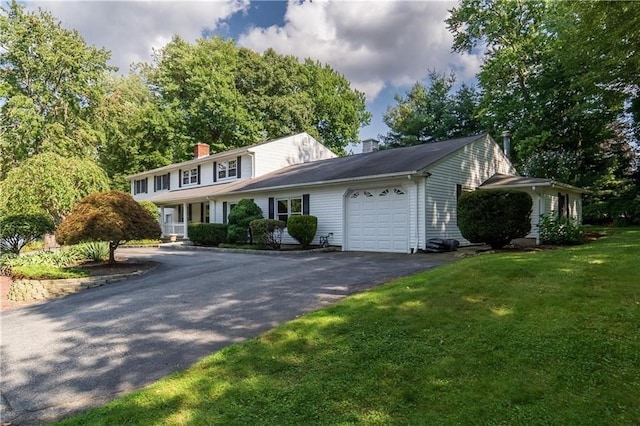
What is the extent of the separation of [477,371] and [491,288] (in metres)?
2.43

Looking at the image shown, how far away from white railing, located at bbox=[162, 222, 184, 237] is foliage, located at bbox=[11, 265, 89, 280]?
48.0ft

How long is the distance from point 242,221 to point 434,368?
1511cm

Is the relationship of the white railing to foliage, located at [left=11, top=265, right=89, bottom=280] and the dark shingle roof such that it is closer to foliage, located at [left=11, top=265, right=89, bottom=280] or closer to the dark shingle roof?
the dark shingle roof

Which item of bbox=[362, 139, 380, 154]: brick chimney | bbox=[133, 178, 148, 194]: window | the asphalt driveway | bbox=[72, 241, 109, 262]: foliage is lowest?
the asphalt driveway

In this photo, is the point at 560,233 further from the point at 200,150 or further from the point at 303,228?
the point at 200,150

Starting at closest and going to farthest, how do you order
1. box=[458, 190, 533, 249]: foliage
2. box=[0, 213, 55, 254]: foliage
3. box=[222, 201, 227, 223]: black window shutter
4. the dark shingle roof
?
box=[458, 190, 533, 249]: foliage → box=[0, 213, 55, 254]: foliage → the dark shingle roof → box=[222, 201, 227, 223]: black window shutter

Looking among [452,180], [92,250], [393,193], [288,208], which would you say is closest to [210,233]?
[288,208]

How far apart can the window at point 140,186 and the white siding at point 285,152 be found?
1439 centimetres

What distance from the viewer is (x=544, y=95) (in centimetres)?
2480

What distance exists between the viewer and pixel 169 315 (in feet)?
20.8

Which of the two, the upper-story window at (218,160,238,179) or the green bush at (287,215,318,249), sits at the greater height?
the upper-story window at (218,160,238,179)

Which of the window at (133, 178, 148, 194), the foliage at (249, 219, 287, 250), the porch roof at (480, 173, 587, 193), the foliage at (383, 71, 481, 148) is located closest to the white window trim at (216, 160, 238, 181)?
the foliage at (249, 219, 287, 250)

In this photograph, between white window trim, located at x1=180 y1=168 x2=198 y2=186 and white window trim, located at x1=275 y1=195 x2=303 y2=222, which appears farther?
white window trim, located at x1=180 y1=168 x2=198 y2=186

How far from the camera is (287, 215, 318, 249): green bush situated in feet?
50.1
